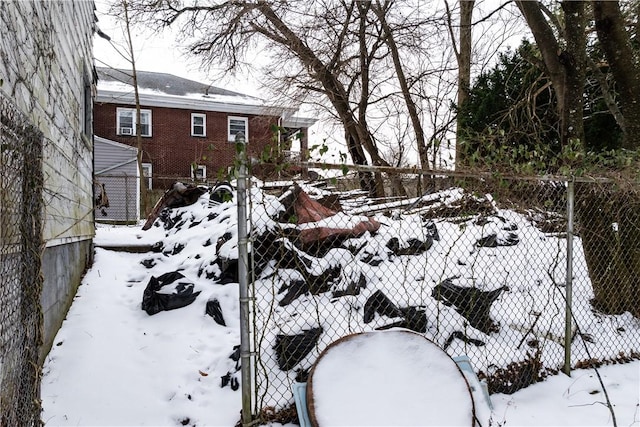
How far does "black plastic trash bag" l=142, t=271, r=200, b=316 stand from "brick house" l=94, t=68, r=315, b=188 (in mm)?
13192

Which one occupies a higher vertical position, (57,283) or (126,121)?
(126,121)

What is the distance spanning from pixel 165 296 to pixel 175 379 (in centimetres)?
119

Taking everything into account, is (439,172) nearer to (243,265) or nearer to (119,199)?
(243,265)

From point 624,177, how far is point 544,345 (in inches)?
65.2

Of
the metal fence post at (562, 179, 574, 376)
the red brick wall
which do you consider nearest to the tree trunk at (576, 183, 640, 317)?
the metal fence post at (562, 179, 574, 376)

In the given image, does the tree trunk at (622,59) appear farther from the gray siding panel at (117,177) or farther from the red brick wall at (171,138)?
the red brick wall at (171,138)

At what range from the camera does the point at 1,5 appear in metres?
2.12

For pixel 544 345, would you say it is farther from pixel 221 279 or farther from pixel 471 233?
pixel 221 279

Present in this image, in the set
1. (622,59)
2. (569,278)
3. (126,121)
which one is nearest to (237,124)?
(126,121)

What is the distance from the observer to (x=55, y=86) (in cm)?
362

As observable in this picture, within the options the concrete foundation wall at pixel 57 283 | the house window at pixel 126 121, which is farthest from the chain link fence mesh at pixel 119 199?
the concrete foundation wall at pixel 57 283

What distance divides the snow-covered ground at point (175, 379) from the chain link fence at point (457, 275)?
241 millimetres

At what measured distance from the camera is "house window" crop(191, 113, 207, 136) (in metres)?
19.4

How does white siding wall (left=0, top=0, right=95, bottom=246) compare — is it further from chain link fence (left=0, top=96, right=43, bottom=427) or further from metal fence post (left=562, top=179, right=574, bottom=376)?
metal fence post (left=562, top=179, right=574, bottom=376)
